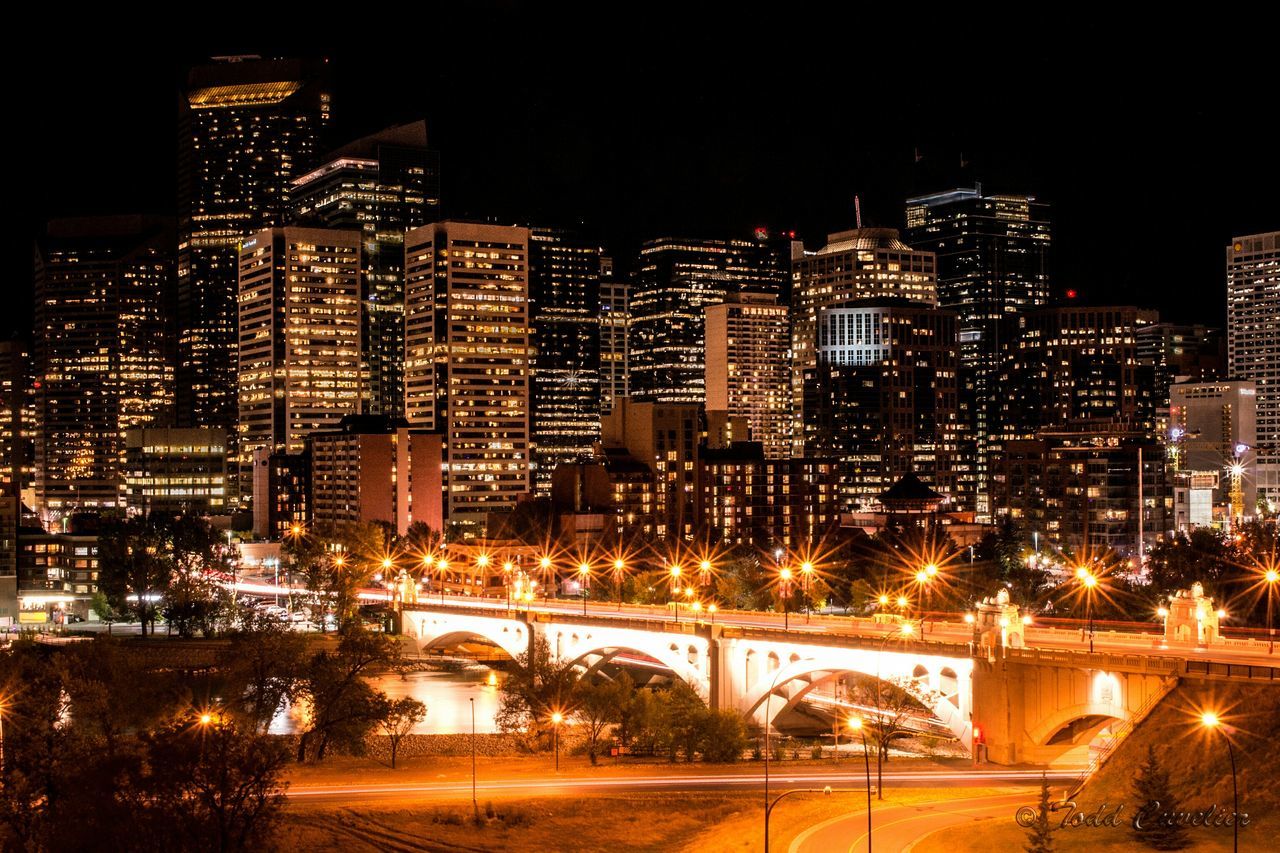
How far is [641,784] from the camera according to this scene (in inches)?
2958

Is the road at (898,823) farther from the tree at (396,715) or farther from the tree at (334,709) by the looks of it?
the tree at (334,709)

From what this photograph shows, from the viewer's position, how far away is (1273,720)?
5897cm

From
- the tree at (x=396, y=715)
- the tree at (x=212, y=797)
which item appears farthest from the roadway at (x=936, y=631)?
the tree at (x=212, y=797)

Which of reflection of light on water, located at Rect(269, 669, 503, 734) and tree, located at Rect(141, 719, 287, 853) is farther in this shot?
reflection of light on water, located at Rect(269, 669, 503, 734)

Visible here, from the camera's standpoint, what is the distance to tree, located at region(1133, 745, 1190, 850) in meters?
52.8

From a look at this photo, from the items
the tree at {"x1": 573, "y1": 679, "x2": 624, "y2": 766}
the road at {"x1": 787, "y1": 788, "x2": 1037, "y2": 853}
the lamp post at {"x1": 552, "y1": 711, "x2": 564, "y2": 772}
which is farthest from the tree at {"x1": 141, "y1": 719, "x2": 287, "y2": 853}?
the tree at {"x1": 573, "y1": 679, "x2": 624, "y2": 766}

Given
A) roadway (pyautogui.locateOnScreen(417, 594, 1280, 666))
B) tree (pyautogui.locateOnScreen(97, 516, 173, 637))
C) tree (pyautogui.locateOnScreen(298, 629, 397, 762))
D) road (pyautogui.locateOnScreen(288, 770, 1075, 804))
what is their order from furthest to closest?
tree (pyautogui.locateOnScreen(97, 516, 173, 637)) < tree (pyautogui.locateOnScreen(298, 629, 397, 762)) < roadway (pyautogui.locateOnScreen(417, 594, 1280, 666)) < road (pyautogui.locateOnScreen(288, 770, 1075, 804))

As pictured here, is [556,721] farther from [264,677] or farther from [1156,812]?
[1156,812]

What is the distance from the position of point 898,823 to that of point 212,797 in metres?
27.2

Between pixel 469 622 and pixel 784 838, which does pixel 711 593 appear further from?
pixel 784 838

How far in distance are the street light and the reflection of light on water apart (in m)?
53.9

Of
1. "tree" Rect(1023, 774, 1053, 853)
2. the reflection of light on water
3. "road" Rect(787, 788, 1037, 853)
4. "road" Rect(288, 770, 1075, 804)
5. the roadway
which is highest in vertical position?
the roadway

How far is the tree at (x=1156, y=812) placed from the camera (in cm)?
5275

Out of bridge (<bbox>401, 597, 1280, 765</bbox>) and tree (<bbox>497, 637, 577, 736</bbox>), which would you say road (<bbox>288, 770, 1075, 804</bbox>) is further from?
tree (<bbox>497, 637, 577, 736</bbox>)
